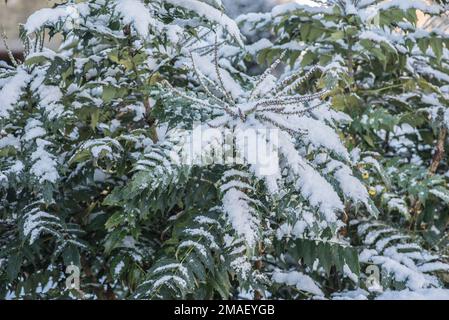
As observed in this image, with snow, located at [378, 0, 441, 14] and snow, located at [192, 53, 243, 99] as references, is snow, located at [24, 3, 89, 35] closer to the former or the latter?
snow, located at [192, 53, 243, 99]

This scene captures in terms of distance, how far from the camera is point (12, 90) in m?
1.43

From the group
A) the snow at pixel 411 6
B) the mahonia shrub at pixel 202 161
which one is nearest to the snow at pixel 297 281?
the mahonia shrub at pixel 202 161

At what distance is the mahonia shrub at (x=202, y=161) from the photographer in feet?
3.97

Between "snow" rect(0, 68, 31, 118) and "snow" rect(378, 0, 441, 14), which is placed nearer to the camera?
"snow" rect(0, 68, 31, 118)

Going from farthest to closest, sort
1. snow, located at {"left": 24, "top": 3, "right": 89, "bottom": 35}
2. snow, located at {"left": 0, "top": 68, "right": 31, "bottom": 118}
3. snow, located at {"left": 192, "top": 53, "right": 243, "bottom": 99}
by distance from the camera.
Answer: snow, located at {"left": 192, "top": 53, "right": 243, "bottom": 99}, snow, located at {"left": 0, "top": 68, "right": 31, "bottom": 118}, snow, located at {"left": 24, "top": 3, "right": 89, "bottom": 35}

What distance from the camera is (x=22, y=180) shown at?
1375 millimetres

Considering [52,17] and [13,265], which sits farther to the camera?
[13,265]

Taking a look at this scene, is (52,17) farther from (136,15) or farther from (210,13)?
(210,13)

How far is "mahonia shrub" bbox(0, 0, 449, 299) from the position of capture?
121cm

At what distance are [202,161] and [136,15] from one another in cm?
37

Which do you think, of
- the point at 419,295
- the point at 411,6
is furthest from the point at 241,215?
the point at 411,6
